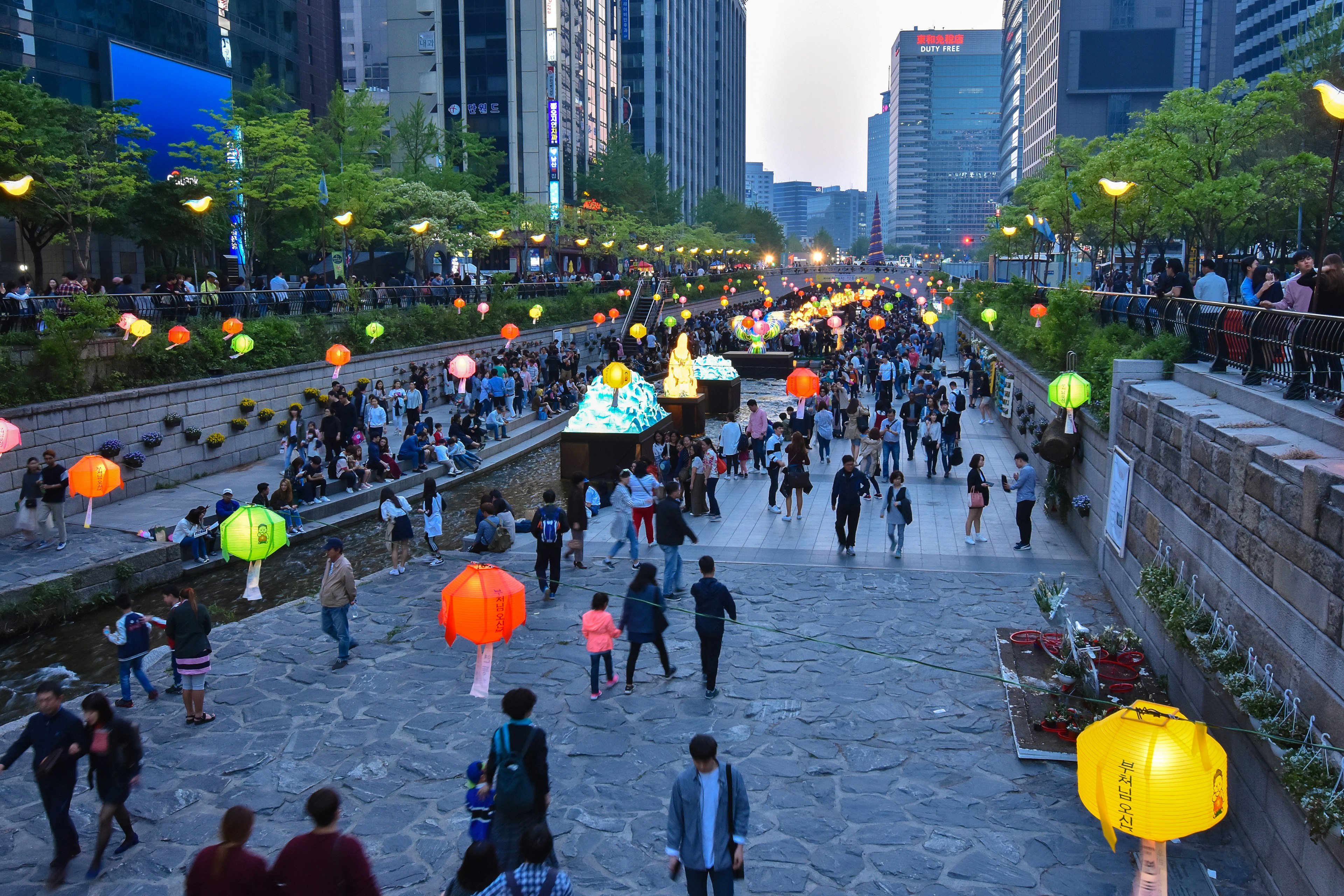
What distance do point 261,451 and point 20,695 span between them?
42.6 feet

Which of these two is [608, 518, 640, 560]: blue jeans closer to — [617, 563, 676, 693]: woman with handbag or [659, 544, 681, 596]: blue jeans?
[659, 544, 681, 596]: blue jeans

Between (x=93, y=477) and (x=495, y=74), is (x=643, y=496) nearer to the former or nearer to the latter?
(x=93, y=477)

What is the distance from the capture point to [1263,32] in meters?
91.3

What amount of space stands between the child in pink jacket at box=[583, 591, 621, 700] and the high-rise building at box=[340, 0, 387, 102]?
100738 millimetres

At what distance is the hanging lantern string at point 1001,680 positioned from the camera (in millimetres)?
5836

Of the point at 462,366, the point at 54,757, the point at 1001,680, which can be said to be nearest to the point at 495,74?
the point at 462,366

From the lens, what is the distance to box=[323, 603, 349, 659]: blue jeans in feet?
36.8

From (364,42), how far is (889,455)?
318 ft

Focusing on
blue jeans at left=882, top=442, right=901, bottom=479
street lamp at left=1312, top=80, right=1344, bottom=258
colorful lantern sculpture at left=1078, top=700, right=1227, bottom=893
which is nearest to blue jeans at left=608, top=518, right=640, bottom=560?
blue jeans at left=882, top=442, right=901, bottom=479

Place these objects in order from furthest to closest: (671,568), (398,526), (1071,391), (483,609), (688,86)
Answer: (688,86) < (1071,391) < (398,526) < (671,568) < (483,609)

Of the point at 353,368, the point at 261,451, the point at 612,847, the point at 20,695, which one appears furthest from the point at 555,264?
the point at 612,847

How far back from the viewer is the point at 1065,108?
325ft

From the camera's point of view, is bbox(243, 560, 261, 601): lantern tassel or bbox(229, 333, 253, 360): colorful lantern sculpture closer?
bbox(243, 560, 261, 601): lantern tassel

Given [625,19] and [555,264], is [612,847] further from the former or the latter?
[625,19]
